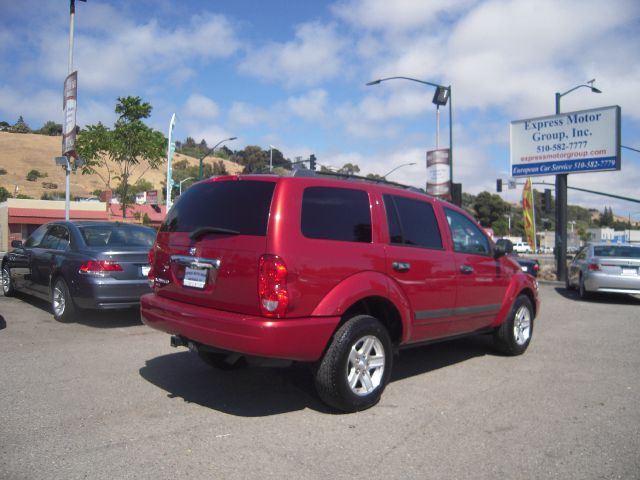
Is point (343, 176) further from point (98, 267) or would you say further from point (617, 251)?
point (617, 251)

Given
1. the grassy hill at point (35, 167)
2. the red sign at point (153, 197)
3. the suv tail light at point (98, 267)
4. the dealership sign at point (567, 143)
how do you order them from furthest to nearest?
the grassy hill at point (35, 167) < the red sign at point (153, 197) < the dealership sign at point (567, 143) < the suv tail light at point (98, 267)

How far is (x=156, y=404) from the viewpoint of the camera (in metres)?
4.54

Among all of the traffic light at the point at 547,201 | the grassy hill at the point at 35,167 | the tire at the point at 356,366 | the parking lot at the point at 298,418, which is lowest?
the parking lot at the point at 298,418

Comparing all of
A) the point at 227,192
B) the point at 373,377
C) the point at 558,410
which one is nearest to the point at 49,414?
the point at 227,192

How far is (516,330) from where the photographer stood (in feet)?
21.9

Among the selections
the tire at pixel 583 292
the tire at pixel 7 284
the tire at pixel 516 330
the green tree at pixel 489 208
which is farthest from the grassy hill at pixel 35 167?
the tire at pixel 516 330

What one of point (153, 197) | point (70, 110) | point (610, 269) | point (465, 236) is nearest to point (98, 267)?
point (465, 236)

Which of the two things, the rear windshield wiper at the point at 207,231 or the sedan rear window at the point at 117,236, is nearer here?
the rear windshield wiper at the point at 207,231

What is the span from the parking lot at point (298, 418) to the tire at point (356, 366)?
158mm

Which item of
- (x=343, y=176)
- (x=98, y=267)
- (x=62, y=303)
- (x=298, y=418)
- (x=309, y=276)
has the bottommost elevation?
(x=298, y=418)

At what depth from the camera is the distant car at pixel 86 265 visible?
7.39 m

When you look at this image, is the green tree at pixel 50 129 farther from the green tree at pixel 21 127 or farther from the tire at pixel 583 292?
the tire at pixel 583 292

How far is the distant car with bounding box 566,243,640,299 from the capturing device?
460 inches

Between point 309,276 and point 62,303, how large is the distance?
5.32 meters
